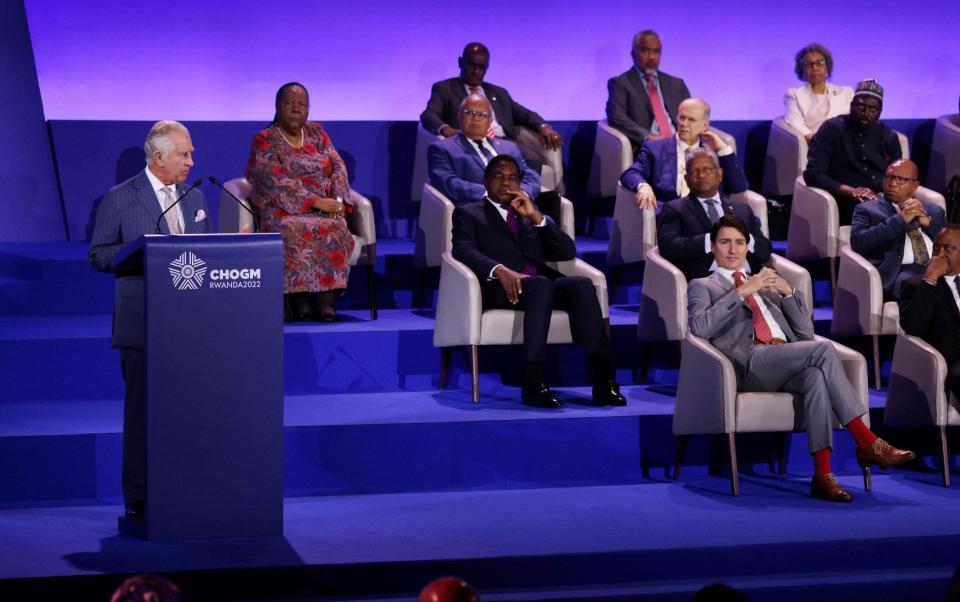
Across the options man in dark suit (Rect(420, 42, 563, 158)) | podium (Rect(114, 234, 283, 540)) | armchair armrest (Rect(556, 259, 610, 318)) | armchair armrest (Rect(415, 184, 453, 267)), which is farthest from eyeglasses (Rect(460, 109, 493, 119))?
podium (Rect(114, 234, 283, 540))

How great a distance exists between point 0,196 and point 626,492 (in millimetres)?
3792

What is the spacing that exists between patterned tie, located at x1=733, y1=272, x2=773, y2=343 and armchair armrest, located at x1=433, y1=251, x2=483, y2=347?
3.24 ft

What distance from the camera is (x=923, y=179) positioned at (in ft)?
25.6

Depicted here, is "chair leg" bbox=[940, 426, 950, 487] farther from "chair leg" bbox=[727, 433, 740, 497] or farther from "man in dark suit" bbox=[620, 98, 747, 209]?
"man in dark suit" bbox=[620, 98, 747, 209]

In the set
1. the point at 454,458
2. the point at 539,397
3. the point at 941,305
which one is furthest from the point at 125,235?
the point at 941,305

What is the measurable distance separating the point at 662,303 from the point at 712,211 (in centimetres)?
54

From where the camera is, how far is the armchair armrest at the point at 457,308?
5.45 meters

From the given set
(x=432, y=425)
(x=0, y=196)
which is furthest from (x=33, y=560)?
(x=0, y=196)

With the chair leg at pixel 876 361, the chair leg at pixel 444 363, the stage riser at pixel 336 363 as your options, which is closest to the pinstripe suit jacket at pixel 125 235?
the stage riser at pixel 336 363

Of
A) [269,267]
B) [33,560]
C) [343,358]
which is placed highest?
[269,267]

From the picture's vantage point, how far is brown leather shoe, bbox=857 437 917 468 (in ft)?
15.8

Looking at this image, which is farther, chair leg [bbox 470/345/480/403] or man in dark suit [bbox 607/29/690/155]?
man in dark suit [bbox 607/29/690/155]

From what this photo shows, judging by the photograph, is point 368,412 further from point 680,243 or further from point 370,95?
point 370,95

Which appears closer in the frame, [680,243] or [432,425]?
[432,425]
